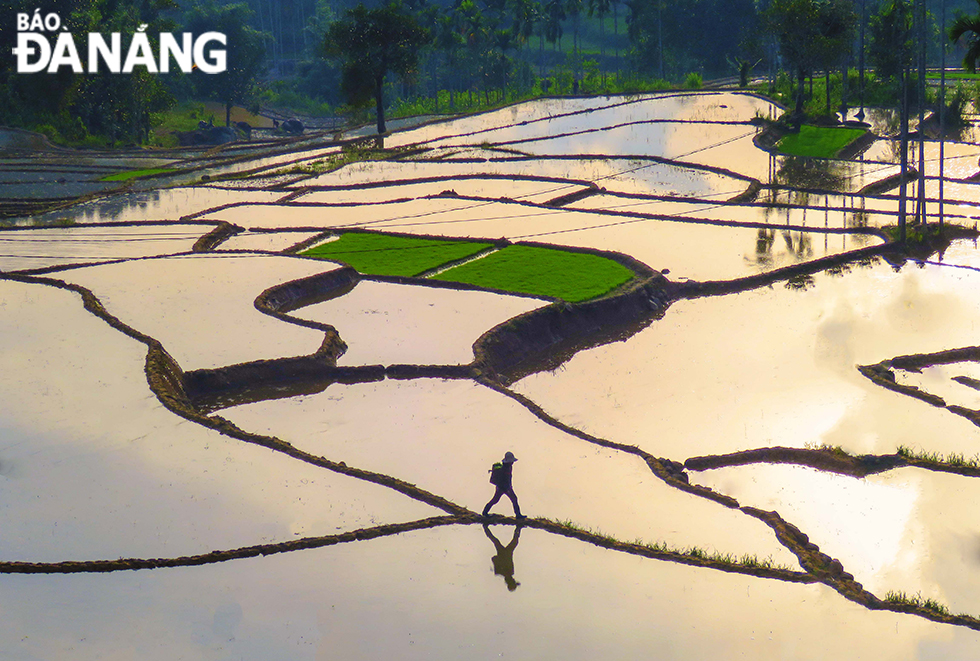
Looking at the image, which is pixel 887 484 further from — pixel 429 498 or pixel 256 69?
pixel 256 69

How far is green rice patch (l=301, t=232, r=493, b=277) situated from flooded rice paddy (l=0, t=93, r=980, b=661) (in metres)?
0.62

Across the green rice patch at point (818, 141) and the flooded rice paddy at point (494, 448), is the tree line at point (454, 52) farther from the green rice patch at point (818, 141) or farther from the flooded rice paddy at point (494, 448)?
the flooded rice paddy at point (494, 448)

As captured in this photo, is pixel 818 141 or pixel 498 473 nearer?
pixel 498 473

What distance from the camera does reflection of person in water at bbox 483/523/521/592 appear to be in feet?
28.6

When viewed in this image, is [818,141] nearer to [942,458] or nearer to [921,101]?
[921,101]

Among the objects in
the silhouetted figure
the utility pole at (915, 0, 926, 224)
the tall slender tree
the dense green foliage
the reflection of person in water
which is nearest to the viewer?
the reflection of person in water

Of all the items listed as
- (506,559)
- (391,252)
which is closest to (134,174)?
(391,252)

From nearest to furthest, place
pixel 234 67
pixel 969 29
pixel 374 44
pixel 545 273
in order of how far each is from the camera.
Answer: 1. pixel 545 273
2. pixel 969 29
3. pixel 374 44
4. pixel 234 67

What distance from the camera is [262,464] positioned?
1081 cm

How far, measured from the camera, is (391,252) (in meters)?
21.6

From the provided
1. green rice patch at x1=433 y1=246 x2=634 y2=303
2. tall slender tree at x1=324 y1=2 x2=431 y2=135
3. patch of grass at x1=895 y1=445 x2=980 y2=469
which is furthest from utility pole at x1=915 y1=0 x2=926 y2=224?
tall slender tree at x1=324 y1=2 x2=431 y2=135

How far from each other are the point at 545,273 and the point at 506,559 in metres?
10.4

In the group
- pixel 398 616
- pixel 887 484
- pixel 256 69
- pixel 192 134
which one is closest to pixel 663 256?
pixel 887 484

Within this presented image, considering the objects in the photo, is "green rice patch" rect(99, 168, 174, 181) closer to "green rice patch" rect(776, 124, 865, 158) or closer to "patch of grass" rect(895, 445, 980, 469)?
"green rice patch" rect(776, 124, 865, 158)
